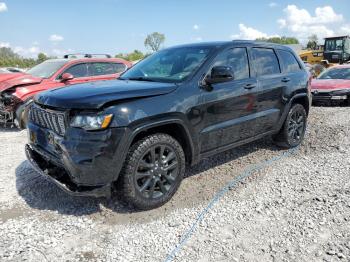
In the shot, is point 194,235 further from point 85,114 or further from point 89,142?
point 85,114

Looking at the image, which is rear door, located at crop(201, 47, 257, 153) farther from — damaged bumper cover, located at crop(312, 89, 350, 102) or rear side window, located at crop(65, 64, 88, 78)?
damaged bumper cover, located at crop(312, 89, 350, 102)

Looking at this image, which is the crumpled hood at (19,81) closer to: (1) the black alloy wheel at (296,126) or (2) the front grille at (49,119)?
(2) the front grille at (49,119)

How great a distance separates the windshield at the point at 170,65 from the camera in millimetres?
4301

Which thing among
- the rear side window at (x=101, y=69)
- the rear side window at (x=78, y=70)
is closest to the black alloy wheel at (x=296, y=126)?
the rear side window at (x=101, y=69)

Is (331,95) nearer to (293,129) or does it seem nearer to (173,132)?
(293,129)

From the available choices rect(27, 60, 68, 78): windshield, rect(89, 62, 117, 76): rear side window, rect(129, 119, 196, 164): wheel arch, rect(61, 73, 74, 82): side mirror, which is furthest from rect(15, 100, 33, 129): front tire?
rect(129, 119, 196, 164): wheel arch

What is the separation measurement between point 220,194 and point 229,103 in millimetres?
1138

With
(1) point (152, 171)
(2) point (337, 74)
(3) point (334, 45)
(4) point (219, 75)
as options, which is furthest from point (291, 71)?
(3) point (334, 45)

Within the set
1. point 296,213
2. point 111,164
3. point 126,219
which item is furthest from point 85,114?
point 296,213

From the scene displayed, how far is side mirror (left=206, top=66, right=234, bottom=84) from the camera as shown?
13.4 ft

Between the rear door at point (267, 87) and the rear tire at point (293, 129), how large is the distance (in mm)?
390

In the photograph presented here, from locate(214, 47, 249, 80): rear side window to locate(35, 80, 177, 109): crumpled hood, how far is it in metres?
0.92

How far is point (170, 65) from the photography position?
4.62 metres

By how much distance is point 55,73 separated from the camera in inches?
319
